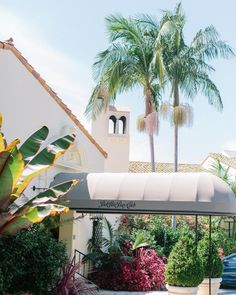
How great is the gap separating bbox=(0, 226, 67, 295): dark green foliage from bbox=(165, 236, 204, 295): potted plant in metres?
3.20

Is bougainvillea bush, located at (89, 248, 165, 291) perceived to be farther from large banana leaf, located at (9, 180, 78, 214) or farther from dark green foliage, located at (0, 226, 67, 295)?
large banana leaf, located at (9, 180, 78, 214)

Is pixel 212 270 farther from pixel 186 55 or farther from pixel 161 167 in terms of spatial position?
pixel 161 167

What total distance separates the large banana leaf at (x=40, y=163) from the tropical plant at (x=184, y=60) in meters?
15.0

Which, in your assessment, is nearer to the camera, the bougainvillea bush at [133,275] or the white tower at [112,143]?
the bougainvillea bush at [133,275]

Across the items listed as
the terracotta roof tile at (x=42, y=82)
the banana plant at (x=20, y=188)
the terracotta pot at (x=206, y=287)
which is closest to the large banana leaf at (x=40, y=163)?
the banana plant at (x=20, y=188)

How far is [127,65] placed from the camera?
25.5m

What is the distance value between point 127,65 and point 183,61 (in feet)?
8.93

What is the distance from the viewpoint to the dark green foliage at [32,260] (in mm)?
10461

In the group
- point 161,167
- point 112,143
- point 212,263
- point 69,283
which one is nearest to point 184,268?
point 212,263

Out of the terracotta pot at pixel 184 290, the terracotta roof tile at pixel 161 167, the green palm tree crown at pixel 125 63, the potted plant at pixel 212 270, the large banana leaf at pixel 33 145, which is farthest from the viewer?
the terracotta roof tile at pixel 161 167

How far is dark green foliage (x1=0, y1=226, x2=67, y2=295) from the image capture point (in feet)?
34.3

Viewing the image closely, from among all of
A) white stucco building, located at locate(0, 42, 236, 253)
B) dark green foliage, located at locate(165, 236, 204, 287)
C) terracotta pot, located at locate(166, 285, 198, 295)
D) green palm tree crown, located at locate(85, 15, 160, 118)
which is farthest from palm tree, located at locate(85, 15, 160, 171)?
terracotta pot, located at locate(166, 285, 198, 295)

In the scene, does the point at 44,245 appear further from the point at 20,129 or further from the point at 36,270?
the point at 20,129

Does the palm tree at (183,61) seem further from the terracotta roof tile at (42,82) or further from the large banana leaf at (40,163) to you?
the large banana leaf at (40,163)
